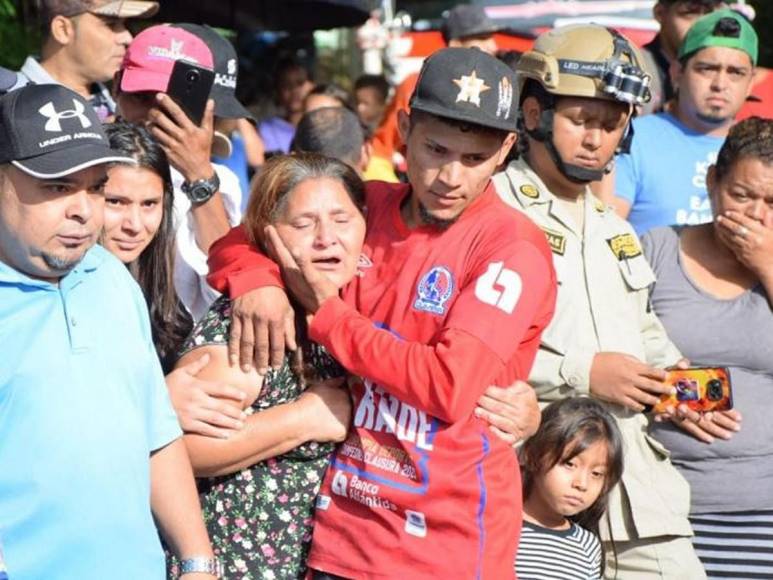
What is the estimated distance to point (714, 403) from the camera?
477cm

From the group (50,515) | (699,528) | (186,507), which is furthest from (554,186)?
(50,515)

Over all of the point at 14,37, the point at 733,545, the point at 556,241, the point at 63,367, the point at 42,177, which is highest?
the point at 42,177

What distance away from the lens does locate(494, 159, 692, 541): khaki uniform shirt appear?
4496 millimetres

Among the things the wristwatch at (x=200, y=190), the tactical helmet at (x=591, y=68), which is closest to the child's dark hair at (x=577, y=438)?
the tactical helmet at (x=591, y=68)

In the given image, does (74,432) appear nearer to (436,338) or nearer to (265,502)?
(265,502)

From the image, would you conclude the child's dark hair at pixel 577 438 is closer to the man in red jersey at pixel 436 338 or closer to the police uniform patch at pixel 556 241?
the police uniform patch at pixel 556 241

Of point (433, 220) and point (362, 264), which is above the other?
point (433, 220)

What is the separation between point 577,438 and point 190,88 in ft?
5.84

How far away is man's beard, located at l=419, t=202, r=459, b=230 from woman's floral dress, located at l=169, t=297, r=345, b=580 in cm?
49

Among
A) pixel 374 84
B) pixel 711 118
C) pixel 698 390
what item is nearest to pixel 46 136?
pixel 698 390

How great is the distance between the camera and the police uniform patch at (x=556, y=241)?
14.8 ft

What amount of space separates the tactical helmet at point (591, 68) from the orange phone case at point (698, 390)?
95 cm

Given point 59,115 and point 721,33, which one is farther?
point 721,33

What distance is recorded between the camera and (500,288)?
3582 mm
